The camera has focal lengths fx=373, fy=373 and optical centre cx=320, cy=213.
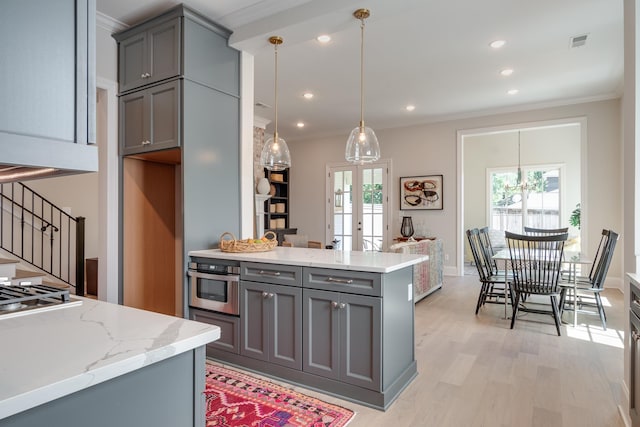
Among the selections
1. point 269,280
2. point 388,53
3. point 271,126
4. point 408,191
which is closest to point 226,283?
point 269,280

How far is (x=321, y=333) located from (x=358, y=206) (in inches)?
228

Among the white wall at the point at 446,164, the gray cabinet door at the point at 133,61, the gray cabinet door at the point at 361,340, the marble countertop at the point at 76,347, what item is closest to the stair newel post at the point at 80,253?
the gray cabinet door at the point at 133,61

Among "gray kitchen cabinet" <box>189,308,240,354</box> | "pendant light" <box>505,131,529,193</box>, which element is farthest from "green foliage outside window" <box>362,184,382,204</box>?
"gray kitchen cabinet" <box>189,308,240,354</box>

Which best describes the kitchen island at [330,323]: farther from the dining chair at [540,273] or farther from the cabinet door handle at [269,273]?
the dining chair at [540,273]

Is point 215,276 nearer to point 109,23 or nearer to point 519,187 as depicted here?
point 109,23

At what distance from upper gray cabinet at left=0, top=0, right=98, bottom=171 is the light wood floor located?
80.6 inches

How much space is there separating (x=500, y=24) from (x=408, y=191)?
4101 mm

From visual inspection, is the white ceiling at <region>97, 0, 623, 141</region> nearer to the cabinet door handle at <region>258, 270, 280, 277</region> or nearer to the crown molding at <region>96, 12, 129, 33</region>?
the crown molding at <region>96, 12, 129, 33</region>

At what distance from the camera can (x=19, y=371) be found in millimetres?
795

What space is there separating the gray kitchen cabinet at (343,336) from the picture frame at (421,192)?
5255 mm

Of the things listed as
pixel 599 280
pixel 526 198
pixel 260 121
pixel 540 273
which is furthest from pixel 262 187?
pixel 526 198

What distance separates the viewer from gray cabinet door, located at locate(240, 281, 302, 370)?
2566 mm

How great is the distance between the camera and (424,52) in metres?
4.27

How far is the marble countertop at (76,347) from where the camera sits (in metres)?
0.75
